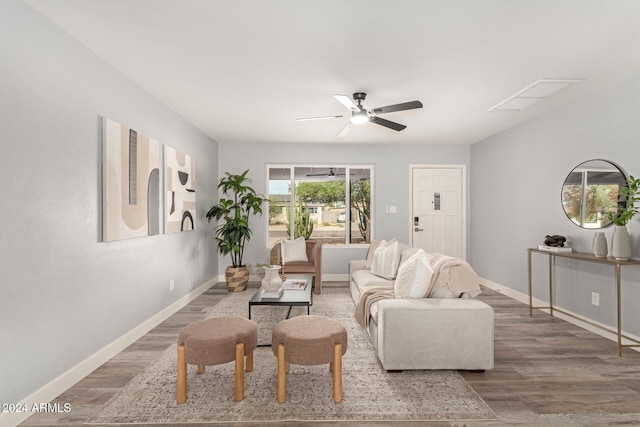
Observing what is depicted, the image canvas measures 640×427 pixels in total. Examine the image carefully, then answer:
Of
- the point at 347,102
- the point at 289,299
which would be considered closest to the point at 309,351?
the point at 289,299

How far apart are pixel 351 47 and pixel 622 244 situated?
287 cm

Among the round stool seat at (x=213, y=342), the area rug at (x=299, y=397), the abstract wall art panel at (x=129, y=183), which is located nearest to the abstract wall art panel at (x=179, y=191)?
the abstract wall art panel at (x=129, y=183)

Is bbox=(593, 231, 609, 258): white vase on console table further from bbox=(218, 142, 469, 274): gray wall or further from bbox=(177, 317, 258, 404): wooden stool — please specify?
bbox=(177, 317, 258, 404): wooden stool

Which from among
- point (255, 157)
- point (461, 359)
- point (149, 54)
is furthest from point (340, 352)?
point (255, 157)

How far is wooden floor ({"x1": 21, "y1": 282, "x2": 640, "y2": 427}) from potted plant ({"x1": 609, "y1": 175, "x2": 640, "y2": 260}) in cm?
87

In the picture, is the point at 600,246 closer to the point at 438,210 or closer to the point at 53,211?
the point at 438,210

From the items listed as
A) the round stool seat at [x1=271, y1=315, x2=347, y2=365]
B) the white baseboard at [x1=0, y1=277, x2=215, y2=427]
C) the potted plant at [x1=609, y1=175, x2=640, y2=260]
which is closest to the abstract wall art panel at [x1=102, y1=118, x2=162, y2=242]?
the white baseboard at [x1=0, y1=277, x2=215, y2=427]

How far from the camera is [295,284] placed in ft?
11.7

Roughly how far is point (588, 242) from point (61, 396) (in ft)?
15.7

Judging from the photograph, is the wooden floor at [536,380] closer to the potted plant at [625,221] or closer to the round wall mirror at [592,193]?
the potted plant at [625,221]

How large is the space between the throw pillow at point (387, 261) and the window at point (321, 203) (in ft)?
5.48

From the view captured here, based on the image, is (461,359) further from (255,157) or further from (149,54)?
(255,157)

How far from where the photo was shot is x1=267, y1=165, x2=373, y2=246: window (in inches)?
229

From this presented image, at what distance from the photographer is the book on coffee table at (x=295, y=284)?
3.42m
